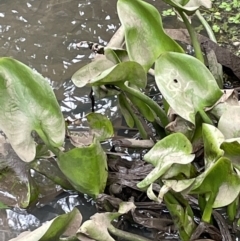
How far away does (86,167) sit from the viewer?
107 centimetres

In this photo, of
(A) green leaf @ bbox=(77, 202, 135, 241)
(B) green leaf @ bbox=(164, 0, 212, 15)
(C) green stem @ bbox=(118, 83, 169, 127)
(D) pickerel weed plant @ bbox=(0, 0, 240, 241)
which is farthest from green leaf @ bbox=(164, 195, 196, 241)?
(B) green leaf @ bbox=(164, 0, 212, 15)

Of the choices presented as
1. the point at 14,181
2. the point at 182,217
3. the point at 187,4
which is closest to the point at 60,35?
the point at 187,4

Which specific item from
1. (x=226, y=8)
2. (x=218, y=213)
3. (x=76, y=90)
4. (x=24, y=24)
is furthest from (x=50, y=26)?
(x=218, y=213)

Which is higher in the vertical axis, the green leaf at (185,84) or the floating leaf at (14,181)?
the green leaf at (185,84)

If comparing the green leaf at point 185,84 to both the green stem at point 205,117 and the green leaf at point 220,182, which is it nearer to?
the green stem at point 205,117

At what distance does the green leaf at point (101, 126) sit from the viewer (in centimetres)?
119

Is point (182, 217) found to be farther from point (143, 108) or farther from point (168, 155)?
point (143, 108)

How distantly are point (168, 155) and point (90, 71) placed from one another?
0.93ft

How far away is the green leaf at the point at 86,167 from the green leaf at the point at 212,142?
218 mm

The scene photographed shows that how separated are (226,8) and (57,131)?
0.97m

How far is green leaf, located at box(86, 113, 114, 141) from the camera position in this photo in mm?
1190

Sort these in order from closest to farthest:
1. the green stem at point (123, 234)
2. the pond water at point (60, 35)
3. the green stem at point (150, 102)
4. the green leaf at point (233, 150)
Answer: the green leaf at point (233, 150)
the green stem at point (123, 234)
the green stem at point (150, 102)
the pond water at point (60, 35)

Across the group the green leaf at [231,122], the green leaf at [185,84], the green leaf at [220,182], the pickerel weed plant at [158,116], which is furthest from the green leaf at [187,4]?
the green leaf at [220,182]

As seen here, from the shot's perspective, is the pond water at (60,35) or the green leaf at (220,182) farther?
the pond water at (60,35)
